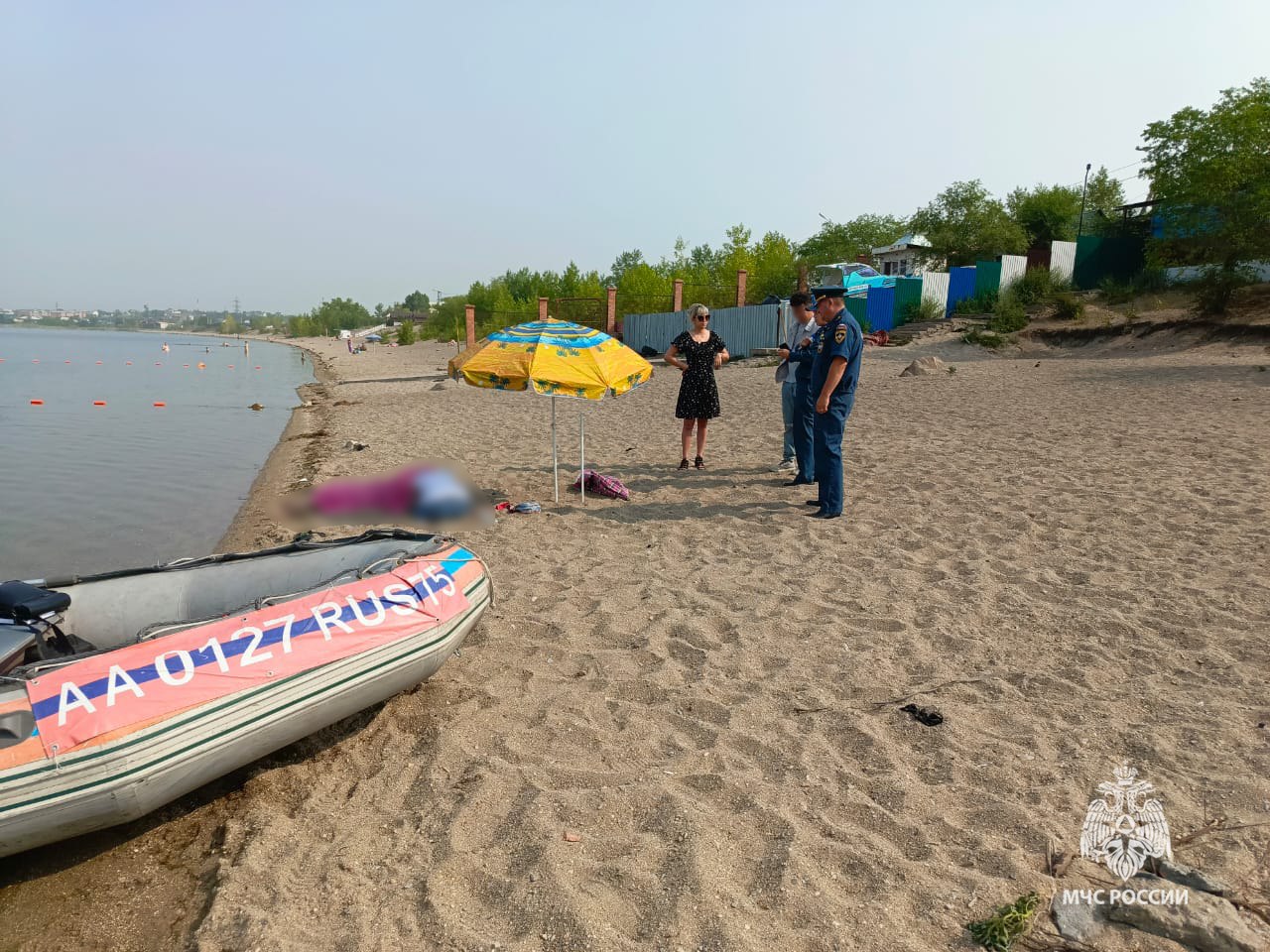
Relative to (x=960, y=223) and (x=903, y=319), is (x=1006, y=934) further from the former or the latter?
(x=960, y=223)

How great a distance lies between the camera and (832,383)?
6.21 metres

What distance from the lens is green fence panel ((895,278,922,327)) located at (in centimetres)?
2219

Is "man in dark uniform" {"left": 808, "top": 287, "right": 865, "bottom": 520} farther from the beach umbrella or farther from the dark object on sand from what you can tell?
the dark object on sand

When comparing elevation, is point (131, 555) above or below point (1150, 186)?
below

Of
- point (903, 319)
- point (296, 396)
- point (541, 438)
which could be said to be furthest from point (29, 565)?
point (903, 319)

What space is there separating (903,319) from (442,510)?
1868cm

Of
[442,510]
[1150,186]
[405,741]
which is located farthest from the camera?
[1150,186]

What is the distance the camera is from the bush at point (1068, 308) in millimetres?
19625

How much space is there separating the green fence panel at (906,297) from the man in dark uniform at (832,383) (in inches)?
677

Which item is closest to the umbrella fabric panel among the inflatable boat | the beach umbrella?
the beach umbrella

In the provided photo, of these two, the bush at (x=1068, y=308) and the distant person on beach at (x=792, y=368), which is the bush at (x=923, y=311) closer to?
the bush at (x=1068, y=308)

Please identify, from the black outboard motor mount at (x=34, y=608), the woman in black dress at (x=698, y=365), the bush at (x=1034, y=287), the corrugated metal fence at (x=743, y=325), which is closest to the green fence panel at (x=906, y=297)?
the bush at (x=1034, y=287)

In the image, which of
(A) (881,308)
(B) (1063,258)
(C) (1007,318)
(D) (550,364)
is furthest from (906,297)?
(D) (550,364)

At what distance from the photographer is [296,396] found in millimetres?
25516
